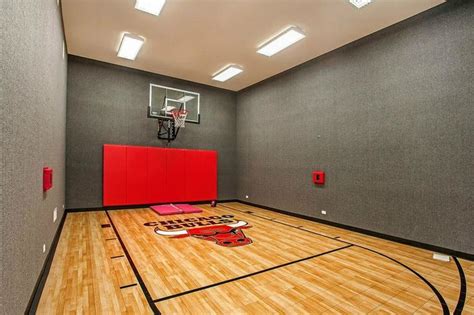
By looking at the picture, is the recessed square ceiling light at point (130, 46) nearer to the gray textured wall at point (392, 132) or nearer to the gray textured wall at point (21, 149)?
the gray textured wall at point (21, 149)

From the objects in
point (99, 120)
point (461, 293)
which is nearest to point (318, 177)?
point (461, 293)

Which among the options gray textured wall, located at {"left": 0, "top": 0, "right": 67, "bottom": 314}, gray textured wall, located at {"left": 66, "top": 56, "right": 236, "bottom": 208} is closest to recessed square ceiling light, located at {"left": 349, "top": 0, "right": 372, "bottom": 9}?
gray textured wall, located at {"left": 0, "top": 0, "right": 67, "bottom": 314}

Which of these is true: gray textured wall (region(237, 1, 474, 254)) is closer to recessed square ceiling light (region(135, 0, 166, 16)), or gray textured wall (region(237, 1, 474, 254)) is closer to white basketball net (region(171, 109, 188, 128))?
white basketball net (region(171, 109, 188, 128))

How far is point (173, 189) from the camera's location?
7035 mm

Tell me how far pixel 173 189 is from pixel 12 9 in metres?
5.93

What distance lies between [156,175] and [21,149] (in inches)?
203

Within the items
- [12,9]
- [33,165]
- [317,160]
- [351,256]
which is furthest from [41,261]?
[317,160]

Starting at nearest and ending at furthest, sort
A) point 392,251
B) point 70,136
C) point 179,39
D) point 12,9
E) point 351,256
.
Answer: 1. point 12,9
2. point 351,256
3. point 392,251
4. point 179,39
5. point 70,136

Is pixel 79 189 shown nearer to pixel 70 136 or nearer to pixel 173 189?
pixel 70 136

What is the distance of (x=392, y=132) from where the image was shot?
4.16 meters

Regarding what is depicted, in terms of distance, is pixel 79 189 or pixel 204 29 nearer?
pixel 204 29

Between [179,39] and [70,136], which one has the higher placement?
[179,39]

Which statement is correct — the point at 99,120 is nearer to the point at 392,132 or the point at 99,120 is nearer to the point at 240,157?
the point at 240,157

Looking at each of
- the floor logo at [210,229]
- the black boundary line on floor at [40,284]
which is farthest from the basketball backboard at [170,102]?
the black boundary line on floor at [40,284]
